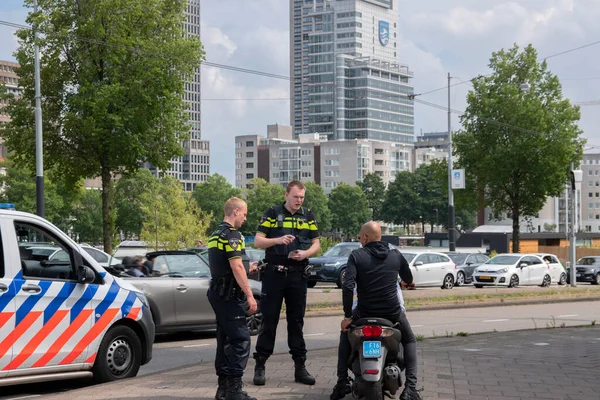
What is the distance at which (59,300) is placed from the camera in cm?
888

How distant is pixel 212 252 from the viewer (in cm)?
786

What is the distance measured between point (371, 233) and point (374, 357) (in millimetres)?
1120

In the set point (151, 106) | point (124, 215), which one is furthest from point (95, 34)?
point (124, 215)

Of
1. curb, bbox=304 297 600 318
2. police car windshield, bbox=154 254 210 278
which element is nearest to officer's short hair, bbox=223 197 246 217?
police car windshield, bbox=154 254 210 278

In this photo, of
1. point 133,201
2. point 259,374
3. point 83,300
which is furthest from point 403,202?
point 259,374

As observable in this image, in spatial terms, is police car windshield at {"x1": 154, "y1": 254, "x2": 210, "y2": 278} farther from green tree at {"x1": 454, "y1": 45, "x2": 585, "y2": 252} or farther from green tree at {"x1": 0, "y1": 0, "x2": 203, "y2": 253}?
green tree at {"x1": 454, "y1": 45, "x2": 585, "y2": 252}

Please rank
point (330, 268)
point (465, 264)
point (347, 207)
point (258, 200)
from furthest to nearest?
point (347, 207), point (258, 200), point (465, 264), point (330, 268)

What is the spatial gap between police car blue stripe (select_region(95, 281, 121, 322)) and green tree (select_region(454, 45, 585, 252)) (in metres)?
42.8

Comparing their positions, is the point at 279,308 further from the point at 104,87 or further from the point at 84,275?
Answer: the point at 104,87

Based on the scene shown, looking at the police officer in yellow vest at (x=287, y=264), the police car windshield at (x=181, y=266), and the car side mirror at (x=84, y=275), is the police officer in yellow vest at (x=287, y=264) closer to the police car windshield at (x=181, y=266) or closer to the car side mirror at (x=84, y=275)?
the car side mirror at (x=84, y=275)

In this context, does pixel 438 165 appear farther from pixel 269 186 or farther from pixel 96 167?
pixel 269 186

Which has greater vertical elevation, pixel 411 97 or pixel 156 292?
pixel 411 97

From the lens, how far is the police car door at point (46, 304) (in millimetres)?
8523

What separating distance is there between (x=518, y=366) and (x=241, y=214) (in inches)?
177
